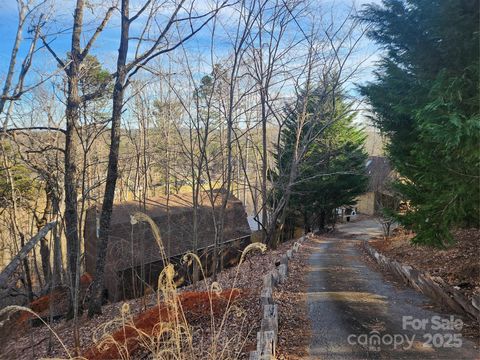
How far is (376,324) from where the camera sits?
5.24 metres

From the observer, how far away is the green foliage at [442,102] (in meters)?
4.69

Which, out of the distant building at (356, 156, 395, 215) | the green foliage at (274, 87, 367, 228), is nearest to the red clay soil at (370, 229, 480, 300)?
the green foliage at (274, 87, 367, 228)

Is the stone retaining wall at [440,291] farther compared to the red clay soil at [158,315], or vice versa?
the red clay soil at [158,315]

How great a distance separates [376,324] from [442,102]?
11.2 ft

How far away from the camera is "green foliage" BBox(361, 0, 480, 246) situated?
15.4ft

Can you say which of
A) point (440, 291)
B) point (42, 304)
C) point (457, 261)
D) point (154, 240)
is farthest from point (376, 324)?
point (154, 240)

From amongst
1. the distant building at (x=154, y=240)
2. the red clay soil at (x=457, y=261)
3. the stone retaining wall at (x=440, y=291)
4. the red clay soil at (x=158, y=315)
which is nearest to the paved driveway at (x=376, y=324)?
the stone retaining wall at (x=440, y=291)

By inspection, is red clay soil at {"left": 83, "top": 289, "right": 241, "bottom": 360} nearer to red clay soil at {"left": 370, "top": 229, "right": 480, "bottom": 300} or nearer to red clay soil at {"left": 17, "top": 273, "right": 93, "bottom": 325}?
red clay soil at {"left": 370, "top": 229, "right": 480, "bottom": 300}

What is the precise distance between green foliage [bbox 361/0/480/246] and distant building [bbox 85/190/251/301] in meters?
9.66

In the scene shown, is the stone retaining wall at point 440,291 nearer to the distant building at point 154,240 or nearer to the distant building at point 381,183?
the distant building at point 154,240

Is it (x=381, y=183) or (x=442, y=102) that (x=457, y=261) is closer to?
(x=442, y=102)

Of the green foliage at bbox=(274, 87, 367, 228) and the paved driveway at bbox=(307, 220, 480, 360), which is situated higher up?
the green foliage at bbox=(274, 87, 367, 228)

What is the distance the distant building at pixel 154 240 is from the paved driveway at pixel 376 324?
26.3ft

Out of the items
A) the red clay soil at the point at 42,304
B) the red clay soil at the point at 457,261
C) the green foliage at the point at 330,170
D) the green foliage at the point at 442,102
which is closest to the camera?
the green foliage at the point at 442,102
